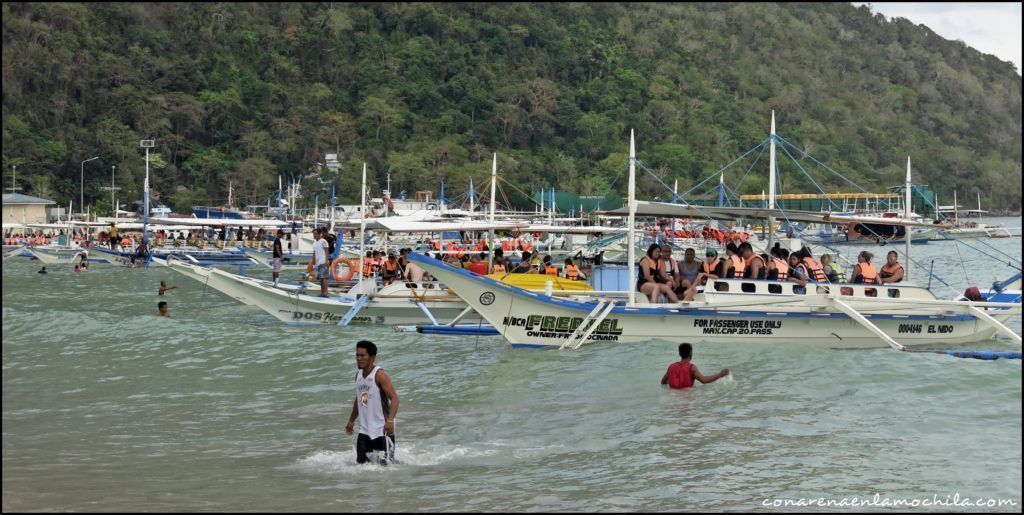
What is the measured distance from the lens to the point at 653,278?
726 inches

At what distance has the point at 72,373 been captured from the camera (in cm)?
1716

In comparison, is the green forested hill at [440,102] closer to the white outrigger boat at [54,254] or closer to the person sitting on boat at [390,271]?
the white outrigger boat at [54,254]

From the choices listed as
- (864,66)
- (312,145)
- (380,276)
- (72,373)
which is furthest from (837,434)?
(864,66)

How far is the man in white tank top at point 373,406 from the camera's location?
10.2 m

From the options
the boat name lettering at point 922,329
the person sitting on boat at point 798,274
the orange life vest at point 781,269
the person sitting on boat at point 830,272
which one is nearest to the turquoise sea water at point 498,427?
the boat name lettering at point 922,329

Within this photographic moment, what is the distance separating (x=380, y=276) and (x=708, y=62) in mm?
127297

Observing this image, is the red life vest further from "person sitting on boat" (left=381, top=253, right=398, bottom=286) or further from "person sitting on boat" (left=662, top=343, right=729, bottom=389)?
"person sitting on boat" (left=381, top=253, right=398, bottom=286)

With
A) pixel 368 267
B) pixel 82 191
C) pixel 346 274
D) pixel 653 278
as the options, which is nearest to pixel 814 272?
pixel 653 278

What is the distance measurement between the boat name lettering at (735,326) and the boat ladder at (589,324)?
1.50 meters

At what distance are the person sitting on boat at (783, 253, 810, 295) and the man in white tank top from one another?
9760 millimetres

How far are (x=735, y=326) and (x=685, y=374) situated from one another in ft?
12.0

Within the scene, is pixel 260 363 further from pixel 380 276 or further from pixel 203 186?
pixel 203 186

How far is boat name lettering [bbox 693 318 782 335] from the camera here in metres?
17.9

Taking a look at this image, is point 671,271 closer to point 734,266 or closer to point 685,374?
point 734,266
